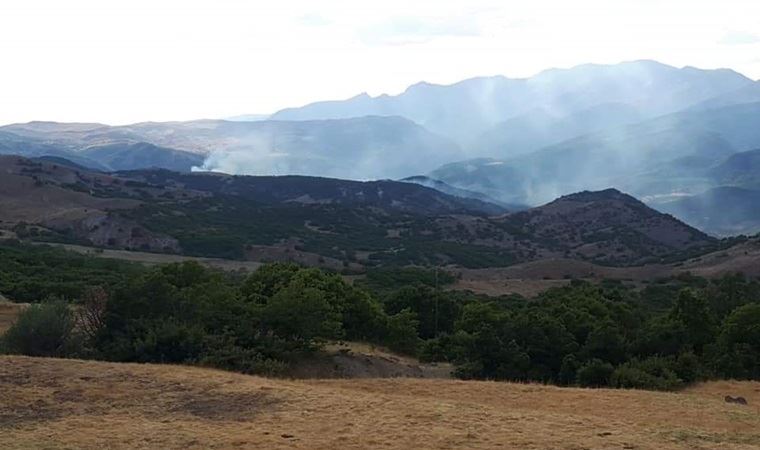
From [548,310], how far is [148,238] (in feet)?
206

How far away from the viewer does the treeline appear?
21688 millimetres

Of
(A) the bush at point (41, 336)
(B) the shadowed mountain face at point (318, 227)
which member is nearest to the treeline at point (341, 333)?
(A) the bush at point (41, 336)

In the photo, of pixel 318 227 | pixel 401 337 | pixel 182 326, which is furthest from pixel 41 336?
pixel 318 227

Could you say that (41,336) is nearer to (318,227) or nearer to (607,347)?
(607,347)

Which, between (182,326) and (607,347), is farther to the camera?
(607,347)

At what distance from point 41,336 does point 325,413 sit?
10.8 metres

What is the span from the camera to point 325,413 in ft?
49.0

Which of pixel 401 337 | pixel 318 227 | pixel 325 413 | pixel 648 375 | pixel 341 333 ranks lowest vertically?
A: pixel 318 227

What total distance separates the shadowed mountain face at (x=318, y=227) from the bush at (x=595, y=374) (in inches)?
2241

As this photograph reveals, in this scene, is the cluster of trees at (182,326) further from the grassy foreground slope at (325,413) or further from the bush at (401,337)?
the bush at (401,337)

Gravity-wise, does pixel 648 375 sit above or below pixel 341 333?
above

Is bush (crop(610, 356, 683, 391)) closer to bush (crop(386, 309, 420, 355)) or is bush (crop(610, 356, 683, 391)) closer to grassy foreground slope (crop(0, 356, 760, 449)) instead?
grassy foreground slope (crop(0, 356, 760, 449))

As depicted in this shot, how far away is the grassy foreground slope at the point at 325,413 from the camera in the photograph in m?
13.0

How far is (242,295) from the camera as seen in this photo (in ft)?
95.8
